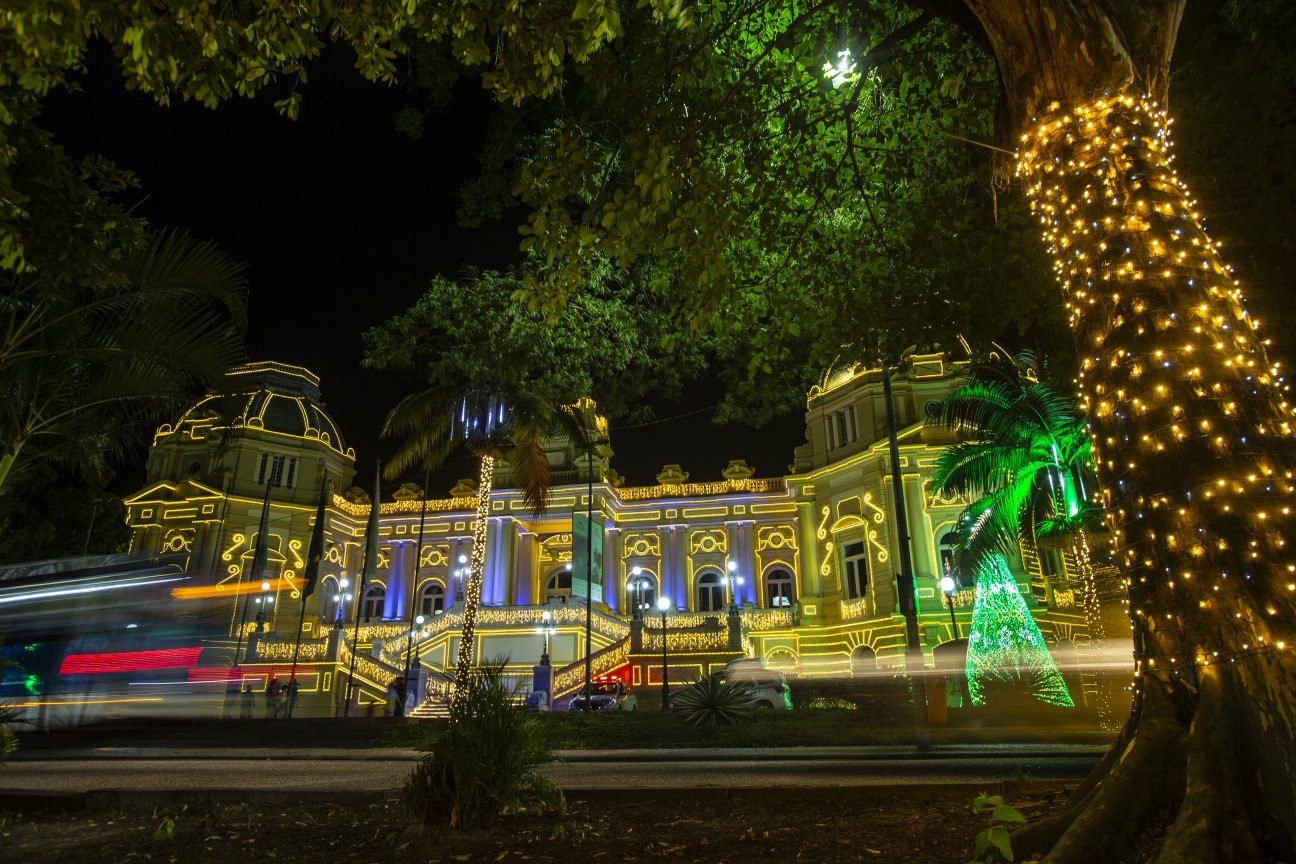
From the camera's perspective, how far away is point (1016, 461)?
64.6 feet

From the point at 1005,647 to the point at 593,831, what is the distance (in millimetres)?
16225

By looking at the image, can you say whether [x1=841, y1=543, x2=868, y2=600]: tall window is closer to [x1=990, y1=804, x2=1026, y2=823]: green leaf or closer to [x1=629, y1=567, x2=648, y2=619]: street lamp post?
[x1=629, y1=567, x2=648, y2=619]: street lamp post

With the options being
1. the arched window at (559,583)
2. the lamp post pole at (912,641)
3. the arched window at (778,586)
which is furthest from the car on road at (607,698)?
the arched window at (778,586)

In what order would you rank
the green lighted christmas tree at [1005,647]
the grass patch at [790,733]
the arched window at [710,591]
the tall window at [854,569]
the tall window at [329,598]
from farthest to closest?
the arched window at [710,591] → the tall window at [329,598] → the tall window at [854,569] → the green lighted christmas tree at [1005,647] → the grass patch at [790,733]

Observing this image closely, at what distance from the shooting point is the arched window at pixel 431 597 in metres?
42.2

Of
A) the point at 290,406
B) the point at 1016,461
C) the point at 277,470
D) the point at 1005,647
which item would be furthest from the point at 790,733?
the point at 290,406

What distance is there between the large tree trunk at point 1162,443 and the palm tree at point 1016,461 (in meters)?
13.8

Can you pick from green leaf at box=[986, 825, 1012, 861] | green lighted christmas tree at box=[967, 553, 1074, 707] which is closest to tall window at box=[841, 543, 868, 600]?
green lighted christmas tree at box=[967, 553, 1074, 707]

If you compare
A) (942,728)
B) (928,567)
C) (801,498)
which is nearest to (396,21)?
(942,728)

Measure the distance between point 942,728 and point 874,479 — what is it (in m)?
20.0

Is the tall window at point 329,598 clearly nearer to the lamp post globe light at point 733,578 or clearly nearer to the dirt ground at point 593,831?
the lamp post globe light at point 733,578

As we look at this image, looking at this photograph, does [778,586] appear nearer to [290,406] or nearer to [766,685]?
[766,685]

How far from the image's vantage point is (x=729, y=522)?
40812 mm

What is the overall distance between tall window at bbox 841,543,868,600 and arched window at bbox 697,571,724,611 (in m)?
8.27
